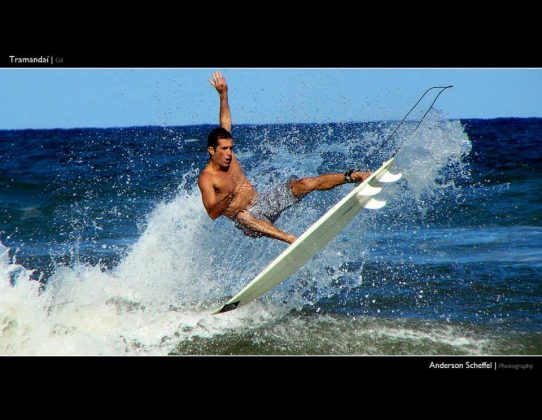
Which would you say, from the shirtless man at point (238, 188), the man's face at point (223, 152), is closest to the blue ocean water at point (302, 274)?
the shirtless man at point (238, 188)

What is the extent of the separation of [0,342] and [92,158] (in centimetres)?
1208

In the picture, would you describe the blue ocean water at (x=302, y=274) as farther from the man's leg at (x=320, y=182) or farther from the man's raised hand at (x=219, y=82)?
the man's raised hand at (x=219, y=82)

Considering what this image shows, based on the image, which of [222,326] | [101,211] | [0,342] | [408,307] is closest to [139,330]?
[222,326]

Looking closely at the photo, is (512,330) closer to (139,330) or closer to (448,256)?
(448,256)

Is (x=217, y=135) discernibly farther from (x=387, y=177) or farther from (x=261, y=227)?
(x=387, y=177)

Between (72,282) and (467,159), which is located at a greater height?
(467,159)

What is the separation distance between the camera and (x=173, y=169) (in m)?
14.8

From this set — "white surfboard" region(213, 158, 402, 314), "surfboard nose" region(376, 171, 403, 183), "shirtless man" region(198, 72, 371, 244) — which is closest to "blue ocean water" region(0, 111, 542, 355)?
"white surfboard" region(213, 158, 402, 314)

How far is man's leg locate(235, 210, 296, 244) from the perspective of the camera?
5.37 meters

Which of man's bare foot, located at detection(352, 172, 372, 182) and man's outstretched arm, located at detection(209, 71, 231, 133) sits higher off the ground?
man's outstretched arm, located at detection(209, 71, 231, 133)

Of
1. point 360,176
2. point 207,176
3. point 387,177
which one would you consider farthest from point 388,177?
point 207,176

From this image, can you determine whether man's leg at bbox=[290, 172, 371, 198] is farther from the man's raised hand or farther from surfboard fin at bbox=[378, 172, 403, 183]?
the man's raised hand

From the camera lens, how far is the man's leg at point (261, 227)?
5.37m

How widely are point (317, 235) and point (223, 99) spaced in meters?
1.60
